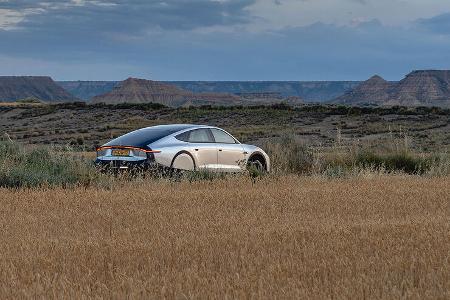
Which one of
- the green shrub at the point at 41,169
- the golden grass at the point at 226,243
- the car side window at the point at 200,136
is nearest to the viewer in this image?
the golden grass at the point at 226,243

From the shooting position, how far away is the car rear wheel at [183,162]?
59.8ft

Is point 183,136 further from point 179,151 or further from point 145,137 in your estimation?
point 145,137

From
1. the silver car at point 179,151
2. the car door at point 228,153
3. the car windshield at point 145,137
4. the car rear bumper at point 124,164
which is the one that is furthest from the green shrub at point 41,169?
the car door at point 228,153

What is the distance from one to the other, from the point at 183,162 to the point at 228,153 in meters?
1.48

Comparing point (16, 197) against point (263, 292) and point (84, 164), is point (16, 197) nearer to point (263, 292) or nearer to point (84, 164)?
point (84, 164)

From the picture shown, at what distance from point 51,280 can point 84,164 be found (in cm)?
1071

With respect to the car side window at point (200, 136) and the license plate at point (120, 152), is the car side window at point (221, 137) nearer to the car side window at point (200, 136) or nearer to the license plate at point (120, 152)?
the car side window at point (200, 136)

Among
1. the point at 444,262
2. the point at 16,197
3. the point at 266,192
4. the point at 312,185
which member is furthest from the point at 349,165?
the point at 444,262

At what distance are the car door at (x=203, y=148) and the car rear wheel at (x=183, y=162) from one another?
15 centimetres

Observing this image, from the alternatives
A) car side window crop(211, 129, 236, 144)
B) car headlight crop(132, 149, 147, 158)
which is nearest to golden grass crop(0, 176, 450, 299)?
car headlight crop(132, 149, 147, 158)

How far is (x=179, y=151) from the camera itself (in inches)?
720

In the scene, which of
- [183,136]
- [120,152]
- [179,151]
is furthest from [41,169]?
[183,136]

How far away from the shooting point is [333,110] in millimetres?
70625

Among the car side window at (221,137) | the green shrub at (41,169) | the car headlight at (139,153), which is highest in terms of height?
the car side window at (221,137)
